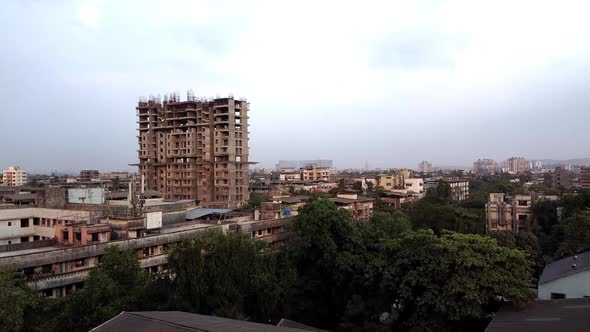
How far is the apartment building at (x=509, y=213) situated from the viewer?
41.8 m

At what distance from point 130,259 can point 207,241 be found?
2.97 m

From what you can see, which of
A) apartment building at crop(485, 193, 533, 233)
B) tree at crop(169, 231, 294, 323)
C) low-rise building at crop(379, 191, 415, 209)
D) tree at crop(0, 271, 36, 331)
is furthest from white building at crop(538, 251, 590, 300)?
low-rise building at crop(379, 191, 415, 209)

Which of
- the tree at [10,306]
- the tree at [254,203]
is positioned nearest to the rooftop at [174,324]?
the tree at [10,306]

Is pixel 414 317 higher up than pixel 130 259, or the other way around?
pixel 130 259

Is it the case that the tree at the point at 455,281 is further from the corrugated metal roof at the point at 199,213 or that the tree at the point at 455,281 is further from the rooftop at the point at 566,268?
the corrugated metal roof at the point at 199,213

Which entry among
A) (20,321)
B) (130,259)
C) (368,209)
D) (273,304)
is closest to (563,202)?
(368,209)

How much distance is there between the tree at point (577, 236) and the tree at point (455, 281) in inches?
514

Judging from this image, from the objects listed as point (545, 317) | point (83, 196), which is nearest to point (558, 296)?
point (545, 317)

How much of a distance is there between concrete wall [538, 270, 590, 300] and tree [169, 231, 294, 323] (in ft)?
33.5

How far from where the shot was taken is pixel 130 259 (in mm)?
17312

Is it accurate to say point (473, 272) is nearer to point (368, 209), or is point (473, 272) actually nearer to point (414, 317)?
point (414, 317)

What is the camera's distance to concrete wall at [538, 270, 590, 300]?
17.4 meters

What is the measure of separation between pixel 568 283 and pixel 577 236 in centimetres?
1062

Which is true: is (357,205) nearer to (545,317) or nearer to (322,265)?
(322,265)
